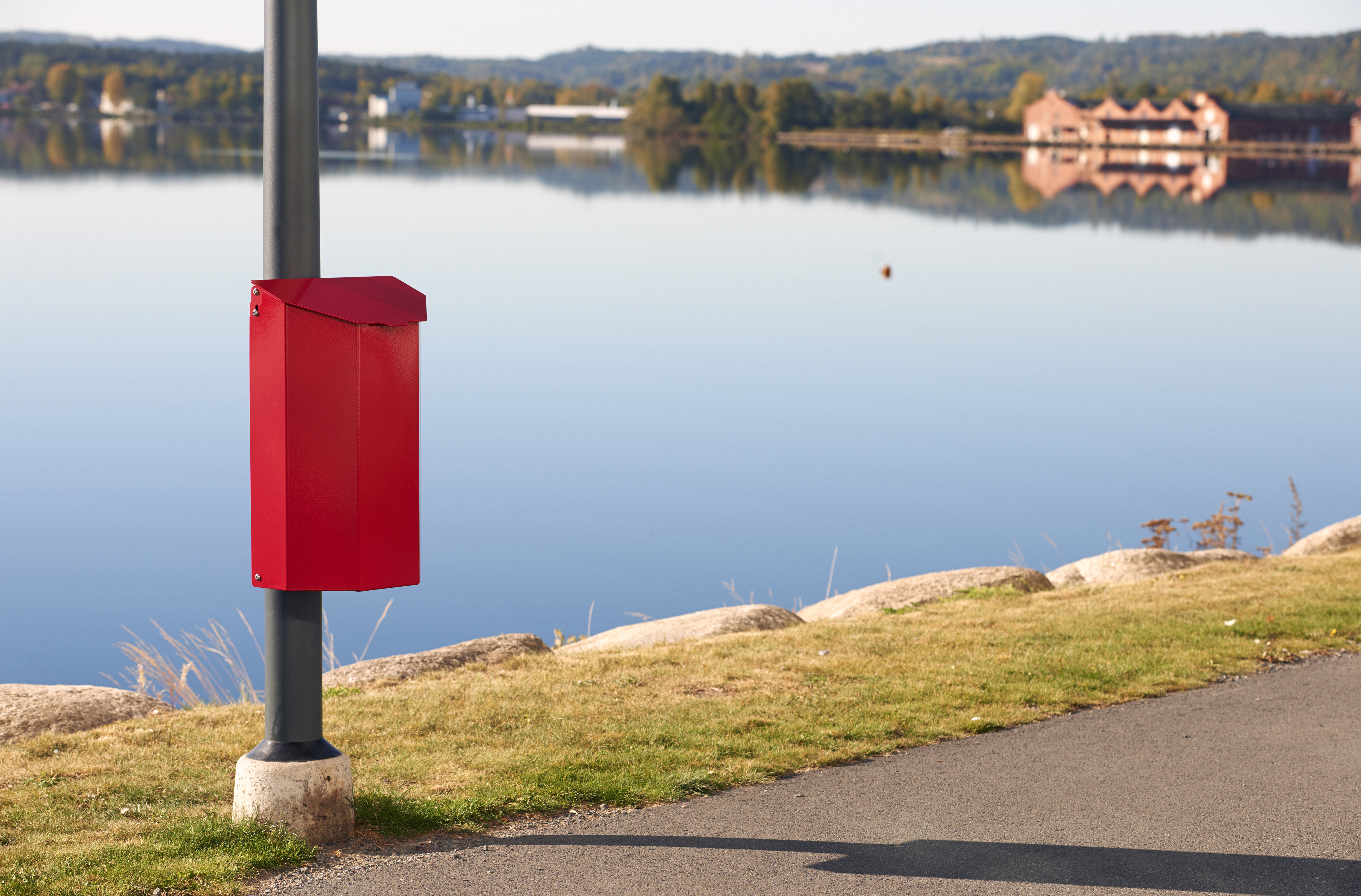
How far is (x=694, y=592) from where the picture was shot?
16.4 meters

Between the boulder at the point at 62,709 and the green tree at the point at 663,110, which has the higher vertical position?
the green tree at the point at 663,110

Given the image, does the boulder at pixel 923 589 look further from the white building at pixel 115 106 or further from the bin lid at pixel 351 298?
the white building at pixel 115 106

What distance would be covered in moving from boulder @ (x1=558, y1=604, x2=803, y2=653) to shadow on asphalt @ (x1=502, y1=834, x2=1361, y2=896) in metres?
3.39

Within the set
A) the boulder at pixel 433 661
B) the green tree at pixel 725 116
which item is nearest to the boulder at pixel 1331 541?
the boulder at pixel 433 661

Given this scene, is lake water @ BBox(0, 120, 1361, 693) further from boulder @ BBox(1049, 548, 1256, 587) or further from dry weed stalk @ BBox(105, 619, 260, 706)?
boulder @ BBox(1049, 548, 1256, 587)

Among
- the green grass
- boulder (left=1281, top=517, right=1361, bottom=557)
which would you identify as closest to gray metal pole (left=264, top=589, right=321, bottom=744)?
the green grass

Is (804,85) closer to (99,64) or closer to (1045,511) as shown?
(99,64)

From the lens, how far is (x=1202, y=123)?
13688 centimetres

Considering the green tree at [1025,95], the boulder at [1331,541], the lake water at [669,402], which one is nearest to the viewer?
the boulder at [1331,541]

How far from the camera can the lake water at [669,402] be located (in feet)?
54.6

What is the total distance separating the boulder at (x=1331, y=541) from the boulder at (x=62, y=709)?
1014 centimetres

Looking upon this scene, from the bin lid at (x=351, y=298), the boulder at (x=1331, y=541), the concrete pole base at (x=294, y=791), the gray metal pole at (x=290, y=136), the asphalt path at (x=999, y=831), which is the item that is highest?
the gray metal pole at (x=290, y=136)

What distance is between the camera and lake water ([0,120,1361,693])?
16656 millimetres

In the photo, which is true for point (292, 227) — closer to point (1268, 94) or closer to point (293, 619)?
point (293, 619)
